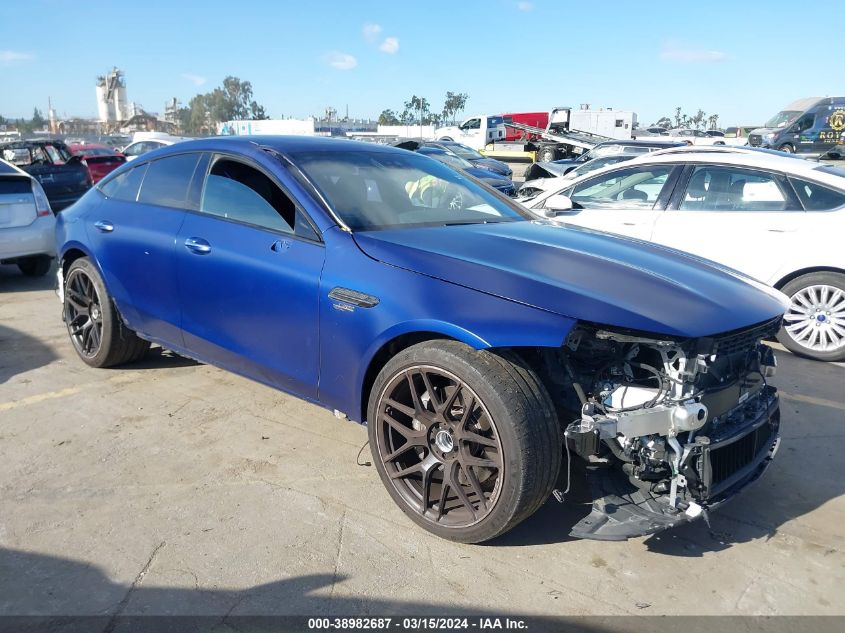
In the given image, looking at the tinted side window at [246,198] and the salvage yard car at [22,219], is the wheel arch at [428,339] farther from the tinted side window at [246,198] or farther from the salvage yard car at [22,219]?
the salvage yard car at [22,219]

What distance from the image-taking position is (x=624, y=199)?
20.5ft

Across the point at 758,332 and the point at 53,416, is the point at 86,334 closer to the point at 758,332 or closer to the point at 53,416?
the point at 53,416

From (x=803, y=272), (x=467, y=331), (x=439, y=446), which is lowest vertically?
(x=439, y=446)

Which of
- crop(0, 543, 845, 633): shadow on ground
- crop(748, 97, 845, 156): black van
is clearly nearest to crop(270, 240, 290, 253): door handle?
crop(0, 543, 845, 633): shadow on ground

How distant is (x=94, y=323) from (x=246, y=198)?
1.93 metres

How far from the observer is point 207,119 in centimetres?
11931

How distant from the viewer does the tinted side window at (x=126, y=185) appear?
14.5ft

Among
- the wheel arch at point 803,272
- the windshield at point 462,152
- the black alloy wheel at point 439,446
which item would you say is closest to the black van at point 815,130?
the windshield at point 462,152

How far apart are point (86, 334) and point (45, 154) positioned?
9938 millimetres

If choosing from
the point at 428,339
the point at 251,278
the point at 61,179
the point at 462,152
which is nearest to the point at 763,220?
the point at 428,339

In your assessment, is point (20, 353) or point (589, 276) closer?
point (589, 276)

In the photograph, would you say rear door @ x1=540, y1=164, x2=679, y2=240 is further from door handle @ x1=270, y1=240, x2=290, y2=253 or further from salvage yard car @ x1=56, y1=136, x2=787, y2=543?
door handle @ x1=270, y1=240, x2=290, y2=253

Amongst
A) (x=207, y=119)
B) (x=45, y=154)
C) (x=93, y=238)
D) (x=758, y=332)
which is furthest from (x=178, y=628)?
(x=207, y=119)

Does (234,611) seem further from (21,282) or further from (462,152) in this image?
(462,152)
